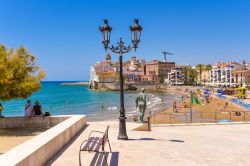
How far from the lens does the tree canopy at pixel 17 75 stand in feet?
49.6

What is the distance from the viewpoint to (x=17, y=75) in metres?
16.1

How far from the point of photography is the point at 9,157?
6.66m

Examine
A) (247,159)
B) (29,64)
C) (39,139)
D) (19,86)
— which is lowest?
(247,159)

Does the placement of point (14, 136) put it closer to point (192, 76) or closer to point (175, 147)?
point (175, 147)

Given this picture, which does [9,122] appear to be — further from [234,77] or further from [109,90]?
[109,90]

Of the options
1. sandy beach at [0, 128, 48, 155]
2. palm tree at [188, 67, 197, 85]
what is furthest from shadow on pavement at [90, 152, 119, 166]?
palm tree at [188, 67, 197, 85]

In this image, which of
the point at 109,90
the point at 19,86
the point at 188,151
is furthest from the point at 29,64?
the point at 109,90

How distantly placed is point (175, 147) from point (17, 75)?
908 centimetres

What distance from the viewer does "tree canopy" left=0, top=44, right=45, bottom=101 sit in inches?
595

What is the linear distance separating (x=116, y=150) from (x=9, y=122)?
7.26 metres

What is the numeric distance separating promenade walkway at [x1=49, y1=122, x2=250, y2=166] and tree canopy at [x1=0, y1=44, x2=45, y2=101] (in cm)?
368

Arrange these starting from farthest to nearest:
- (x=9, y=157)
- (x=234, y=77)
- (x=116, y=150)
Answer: (x=234, y=77) → (x=116, y=150) → (x=9, y=157)

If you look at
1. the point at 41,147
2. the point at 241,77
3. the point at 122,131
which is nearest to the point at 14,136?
the point at 122,131

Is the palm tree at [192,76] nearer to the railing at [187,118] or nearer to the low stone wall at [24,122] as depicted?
the railing at [187,118]
